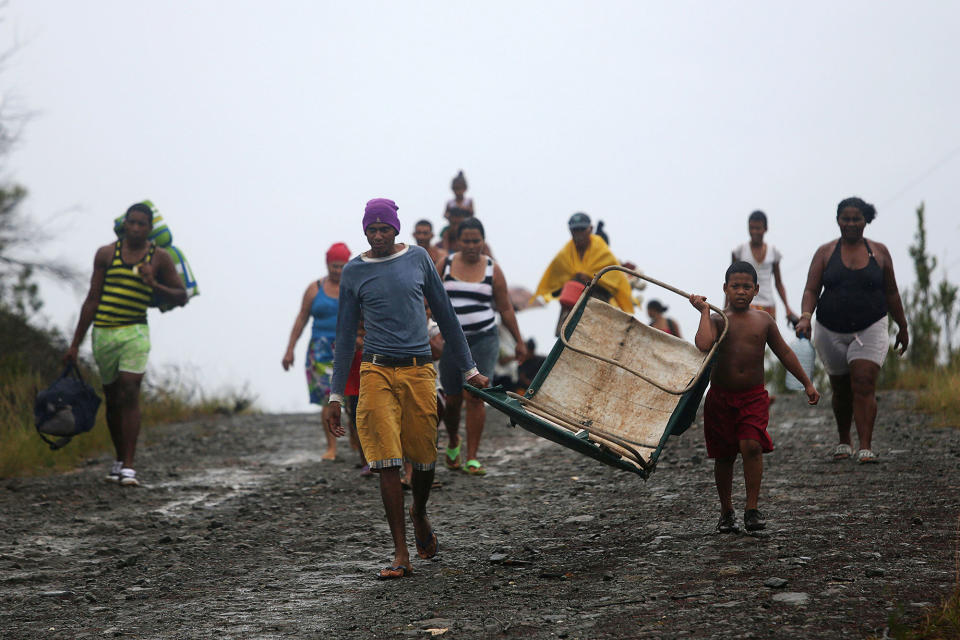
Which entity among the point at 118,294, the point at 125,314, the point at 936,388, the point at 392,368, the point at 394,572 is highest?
the point at 118,294

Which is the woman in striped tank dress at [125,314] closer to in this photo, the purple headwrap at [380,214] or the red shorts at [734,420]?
the purple headwrap at [380,214]

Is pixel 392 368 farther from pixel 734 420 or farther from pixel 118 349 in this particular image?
pixel 118 349

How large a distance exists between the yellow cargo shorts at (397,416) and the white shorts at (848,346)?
422cm

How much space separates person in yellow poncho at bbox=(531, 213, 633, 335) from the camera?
466 inches

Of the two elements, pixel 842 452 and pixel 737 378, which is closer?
pixel 737 378

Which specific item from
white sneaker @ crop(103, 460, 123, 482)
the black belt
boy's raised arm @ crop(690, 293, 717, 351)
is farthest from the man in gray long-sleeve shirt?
white sneaker @ crop(103, 460, 123, 482)

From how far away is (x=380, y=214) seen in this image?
6.51 meters

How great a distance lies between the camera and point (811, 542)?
619 cm

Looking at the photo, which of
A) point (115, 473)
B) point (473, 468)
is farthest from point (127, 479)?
point (473, 468)

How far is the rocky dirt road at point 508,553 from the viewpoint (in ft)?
16.9

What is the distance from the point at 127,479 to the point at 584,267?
16.2ft

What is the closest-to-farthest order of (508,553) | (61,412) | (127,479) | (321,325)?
(508,553) → (61,412) → (127,479) → (321,325)

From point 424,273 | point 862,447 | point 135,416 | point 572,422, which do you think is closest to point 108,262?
point 135,416

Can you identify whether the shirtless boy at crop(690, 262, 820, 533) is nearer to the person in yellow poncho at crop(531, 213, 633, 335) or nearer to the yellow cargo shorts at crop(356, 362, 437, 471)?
the yellow cargo shorts at crop(356, 362, 437, 471)
